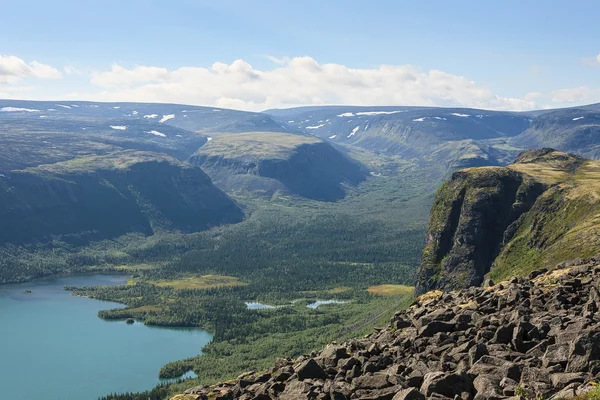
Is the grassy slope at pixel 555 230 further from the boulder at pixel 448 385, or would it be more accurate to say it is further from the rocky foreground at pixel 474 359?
the boulder at pixel 448 385

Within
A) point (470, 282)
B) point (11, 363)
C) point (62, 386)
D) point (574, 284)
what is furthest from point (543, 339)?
point (11, 363)

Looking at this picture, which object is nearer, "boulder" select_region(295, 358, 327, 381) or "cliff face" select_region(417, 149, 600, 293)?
"boulder" select_region(295, 358, 327, 381)

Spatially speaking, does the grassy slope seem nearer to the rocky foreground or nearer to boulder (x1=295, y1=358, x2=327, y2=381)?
the rocky foreground

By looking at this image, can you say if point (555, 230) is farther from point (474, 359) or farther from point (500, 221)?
point (474, 359)

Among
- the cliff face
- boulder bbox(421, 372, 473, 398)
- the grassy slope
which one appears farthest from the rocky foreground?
the cliff face

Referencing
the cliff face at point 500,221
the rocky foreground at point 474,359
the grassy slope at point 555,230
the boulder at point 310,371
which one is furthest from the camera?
the cliff face at point 500,221

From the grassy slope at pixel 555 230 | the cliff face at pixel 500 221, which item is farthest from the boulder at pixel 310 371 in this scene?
the cliff face at pixel 500 221
